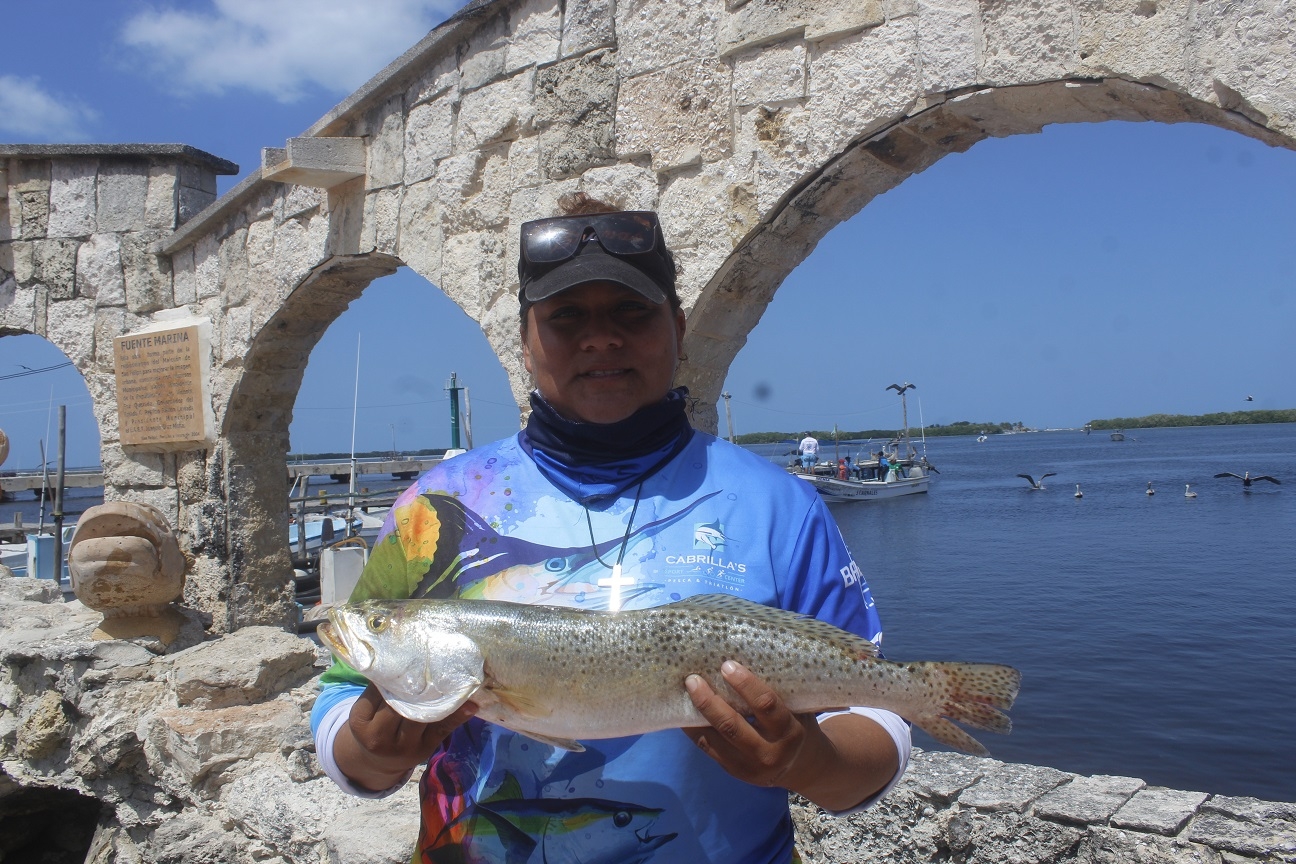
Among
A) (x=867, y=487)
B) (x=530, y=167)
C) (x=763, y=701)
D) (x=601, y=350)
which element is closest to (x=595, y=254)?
(x=601, y=350)

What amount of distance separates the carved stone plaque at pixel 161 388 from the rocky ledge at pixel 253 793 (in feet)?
3.98

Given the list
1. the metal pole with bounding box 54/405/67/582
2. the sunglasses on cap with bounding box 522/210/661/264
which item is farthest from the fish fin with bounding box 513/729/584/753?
the metal pole with bounding box 54/405/67/582

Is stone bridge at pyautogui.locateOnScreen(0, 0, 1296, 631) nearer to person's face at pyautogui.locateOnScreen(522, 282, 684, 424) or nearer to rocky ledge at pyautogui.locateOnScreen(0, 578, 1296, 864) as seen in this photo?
rocky ledge at pyautogui.locateOnScreen(0, 578, 1296, 864)

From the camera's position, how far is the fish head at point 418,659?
1330 mm

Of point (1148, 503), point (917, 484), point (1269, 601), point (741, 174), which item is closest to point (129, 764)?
point (741, 174)

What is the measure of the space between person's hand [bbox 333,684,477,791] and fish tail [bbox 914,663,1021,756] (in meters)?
0.68

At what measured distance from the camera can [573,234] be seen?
5.31 ft

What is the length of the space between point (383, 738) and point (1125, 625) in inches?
550

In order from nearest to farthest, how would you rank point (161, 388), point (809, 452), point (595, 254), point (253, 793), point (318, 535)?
point (595, 254)
point (253, 793)
point (161, 388)
point (318, 535)
point (809, 452)

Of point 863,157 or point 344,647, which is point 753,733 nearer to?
point 344,647

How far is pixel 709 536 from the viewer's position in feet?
4.91

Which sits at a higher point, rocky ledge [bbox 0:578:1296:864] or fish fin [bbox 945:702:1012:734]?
fish fin [bbox 945:702:1012:734]

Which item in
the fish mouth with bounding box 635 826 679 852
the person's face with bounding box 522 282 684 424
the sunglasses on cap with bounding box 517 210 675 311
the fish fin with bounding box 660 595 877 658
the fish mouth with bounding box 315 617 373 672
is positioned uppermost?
the sunglasses on cap with bounding box 517 210 675 311

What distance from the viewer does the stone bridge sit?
8.95 ft
